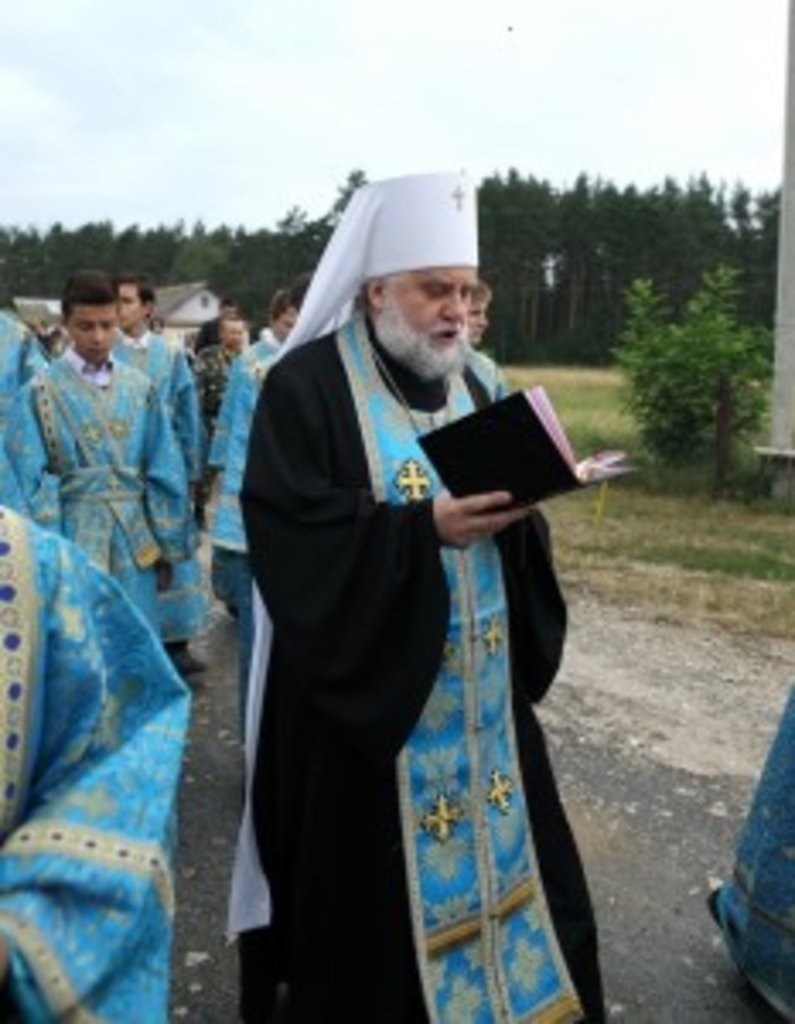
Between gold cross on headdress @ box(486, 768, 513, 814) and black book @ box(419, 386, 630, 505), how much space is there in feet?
2.56

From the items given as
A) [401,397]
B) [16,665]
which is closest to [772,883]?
[401,397]

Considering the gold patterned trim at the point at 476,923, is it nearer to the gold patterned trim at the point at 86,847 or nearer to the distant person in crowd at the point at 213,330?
the gold patterned trim at the point at 86,847

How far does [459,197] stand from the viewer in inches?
123

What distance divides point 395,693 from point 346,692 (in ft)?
0.35

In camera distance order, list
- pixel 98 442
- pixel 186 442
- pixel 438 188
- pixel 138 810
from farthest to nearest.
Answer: pixel 186 442, pixel 98 442, pixel 438 188, pixel 138 810

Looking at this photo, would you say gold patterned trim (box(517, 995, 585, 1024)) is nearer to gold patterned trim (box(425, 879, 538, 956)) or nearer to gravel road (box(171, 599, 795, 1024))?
gold patterned trim (box(425, 879, 538, 956))

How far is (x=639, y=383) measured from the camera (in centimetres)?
1331

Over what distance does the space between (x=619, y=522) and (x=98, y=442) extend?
7035 millimetres

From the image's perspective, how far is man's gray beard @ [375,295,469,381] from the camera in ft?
9.42

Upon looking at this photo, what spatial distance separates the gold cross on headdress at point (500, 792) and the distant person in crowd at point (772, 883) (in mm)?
721

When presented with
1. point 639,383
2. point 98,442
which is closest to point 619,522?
point 639,383

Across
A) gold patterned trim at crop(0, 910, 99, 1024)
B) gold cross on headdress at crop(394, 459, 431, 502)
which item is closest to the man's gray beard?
gold cross on headdress at crop(394, 459, 431, 502)

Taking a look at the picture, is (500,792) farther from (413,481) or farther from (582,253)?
(582,253)

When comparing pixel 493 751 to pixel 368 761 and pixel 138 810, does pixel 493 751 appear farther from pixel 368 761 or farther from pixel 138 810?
pixel 138 810
